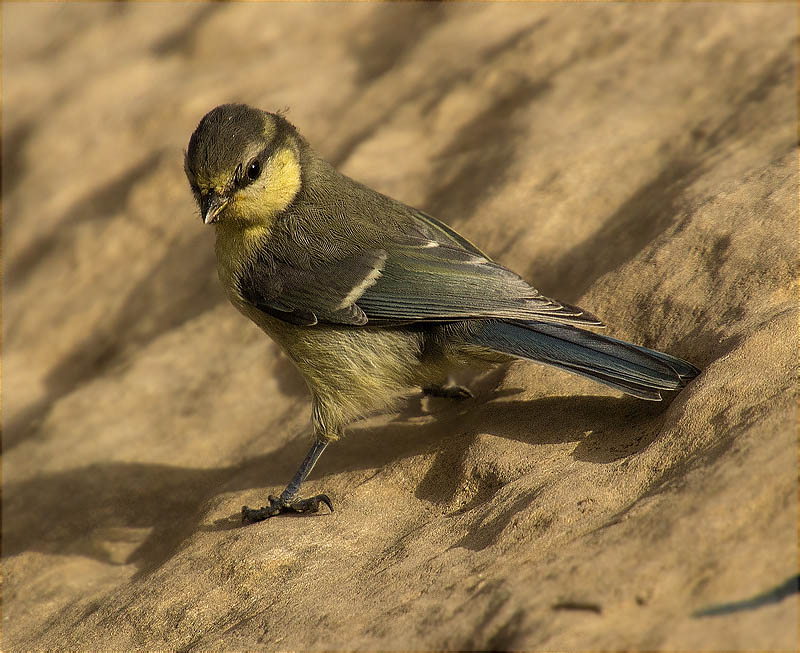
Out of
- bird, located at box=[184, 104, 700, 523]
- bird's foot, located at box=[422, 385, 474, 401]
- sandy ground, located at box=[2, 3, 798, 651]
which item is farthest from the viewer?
bird's foot, located at box=[422, 385, 474, 401]

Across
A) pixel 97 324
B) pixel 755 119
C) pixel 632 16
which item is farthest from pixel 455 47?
pixel 97 324

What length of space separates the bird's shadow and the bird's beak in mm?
1527

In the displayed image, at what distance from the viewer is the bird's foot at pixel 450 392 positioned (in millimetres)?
4945

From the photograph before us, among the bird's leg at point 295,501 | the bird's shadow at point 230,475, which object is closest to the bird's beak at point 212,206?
the bird's leg at point 295,501

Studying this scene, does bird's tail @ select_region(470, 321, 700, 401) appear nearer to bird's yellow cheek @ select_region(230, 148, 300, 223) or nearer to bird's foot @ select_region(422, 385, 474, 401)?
bird's foot @ select_region(422, 385, 474, 401)

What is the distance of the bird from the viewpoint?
4.14m

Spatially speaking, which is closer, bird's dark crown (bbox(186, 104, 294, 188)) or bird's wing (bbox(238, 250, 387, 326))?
bird's dark crown (bbox(186, 104, 294, 188))

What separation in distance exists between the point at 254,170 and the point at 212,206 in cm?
35

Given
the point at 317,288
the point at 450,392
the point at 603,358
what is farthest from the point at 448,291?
the point at 450,392

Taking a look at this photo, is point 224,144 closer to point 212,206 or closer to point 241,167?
point 241,167

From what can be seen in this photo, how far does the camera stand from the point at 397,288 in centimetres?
429

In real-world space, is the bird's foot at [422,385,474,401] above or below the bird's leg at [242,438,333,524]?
below

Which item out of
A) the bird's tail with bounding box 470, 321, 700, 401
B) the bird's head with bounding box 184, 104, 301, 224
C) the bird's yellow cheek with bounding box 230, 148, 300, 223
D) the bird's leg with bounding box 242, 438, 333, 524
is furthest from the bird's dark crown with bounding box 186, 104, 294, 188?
the bird's tail with bounding box 470, 321, 700, 401

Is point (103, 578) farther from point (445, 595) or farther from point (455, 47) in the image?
point (455, 47)
